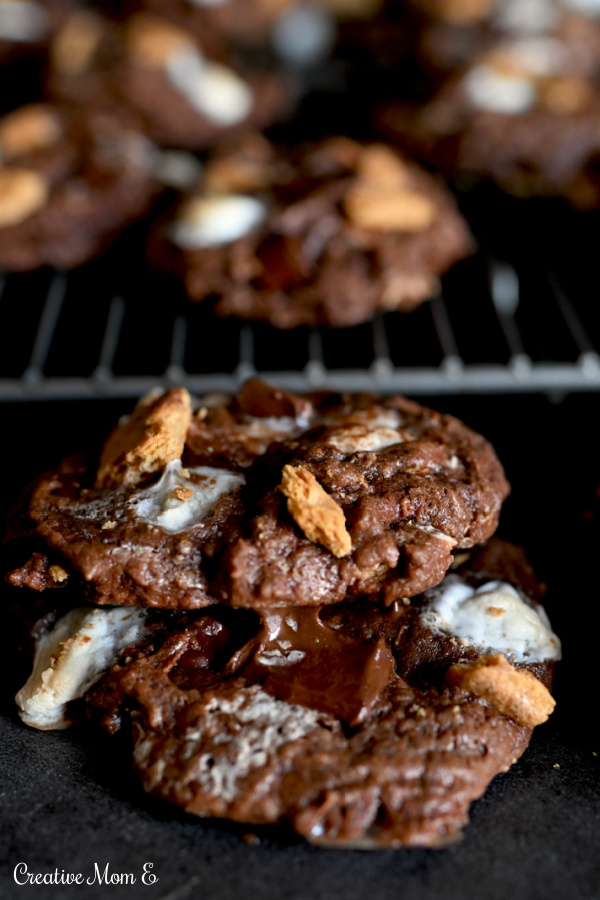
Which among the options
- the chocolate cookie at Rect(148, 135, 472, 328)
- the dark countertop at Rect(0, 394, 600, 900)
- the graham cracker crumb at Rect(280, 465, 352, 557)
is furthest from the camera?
the chocolate cookie at Rect(148, 135, 472, 328)

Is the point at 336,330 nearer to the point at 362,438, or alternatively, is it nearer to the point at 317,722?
the point at 362,438

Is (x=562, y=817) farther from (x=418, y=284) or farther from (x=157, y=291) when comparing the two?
(x=157, y=291)

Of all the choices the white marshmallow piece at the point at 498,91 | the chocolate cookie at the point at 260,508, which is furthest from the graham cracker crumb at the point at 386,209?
the chocolate cookie at the point at 260,508

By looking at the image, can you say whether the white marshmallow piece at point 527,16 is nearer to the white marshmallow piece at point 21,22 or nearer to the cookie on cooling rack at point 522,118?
the cookie on cooling rack at point 522,118

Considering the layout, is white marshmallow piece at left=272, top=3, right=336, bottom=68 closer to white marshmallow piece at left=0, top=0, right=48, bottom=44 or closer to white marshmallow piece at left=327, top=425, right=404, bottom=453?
white marshmallow piece at left=0, top=0, right=48, bottom=44

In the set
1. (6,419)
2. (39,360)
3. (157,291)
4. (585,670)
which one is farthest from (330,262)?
(585,670)

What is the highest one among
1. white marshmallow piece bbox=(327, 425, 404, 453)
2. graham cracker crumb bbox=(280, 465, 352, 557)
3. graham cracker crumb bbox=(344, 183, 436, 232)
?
graham cracker crumb bbox=(280, 465, 352, 557)

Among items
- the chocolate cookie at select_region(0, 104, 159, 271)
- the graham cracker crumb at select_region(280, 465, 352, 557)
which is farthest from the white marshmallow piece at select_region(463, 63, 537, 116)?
the graham cracker crumb at select_region(280, 465, 352, 557)
